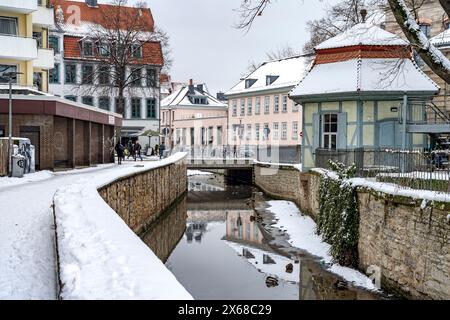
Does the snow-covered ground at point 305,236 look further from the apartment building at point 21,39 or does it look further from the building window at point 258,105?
the building window at point 258,105

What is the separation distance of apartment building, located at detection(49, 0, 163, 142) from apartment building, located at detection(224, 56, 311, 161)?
10.2 m

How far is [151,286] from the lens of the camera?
4.71 m

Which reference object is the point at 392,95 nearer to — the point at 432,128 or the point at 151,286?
the point at 432,128

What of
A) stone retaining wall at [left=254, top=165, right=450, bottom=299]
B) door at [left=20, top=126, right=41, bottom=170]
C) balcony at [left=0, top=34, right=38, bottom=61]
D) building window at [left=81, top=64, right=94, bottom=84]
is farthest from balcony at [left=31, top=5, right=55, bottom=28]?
stone retaining wall at [left=254, top=165, right=450, bottom=299]

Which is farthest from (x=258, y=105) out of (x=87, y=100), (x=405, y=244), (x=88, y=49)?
(x=405, y=244)

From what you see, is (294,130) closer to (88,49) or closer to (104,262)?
(88,49)

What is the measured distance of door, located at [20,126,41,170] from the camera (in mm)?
23406

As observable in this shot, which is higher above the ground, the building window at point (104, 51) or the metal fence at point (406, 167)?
the building window at point (104, 51)

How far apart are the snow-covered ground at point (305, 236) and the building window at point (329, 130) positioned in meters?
3.42

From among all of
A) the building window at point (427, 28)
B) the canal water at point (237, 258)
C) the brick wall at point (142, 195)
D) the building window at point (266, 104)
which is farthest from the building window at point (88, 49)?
the building window at point (427, 28)

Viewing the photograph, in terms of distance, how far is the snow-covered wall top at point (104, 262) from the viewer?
15.5 feet

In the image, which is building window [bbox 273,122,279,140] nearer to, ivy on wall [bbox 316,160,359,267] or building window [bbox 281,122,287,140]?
building window [bbox 281,122,287,140]

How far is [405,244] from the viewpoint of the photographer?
41.5 ft
